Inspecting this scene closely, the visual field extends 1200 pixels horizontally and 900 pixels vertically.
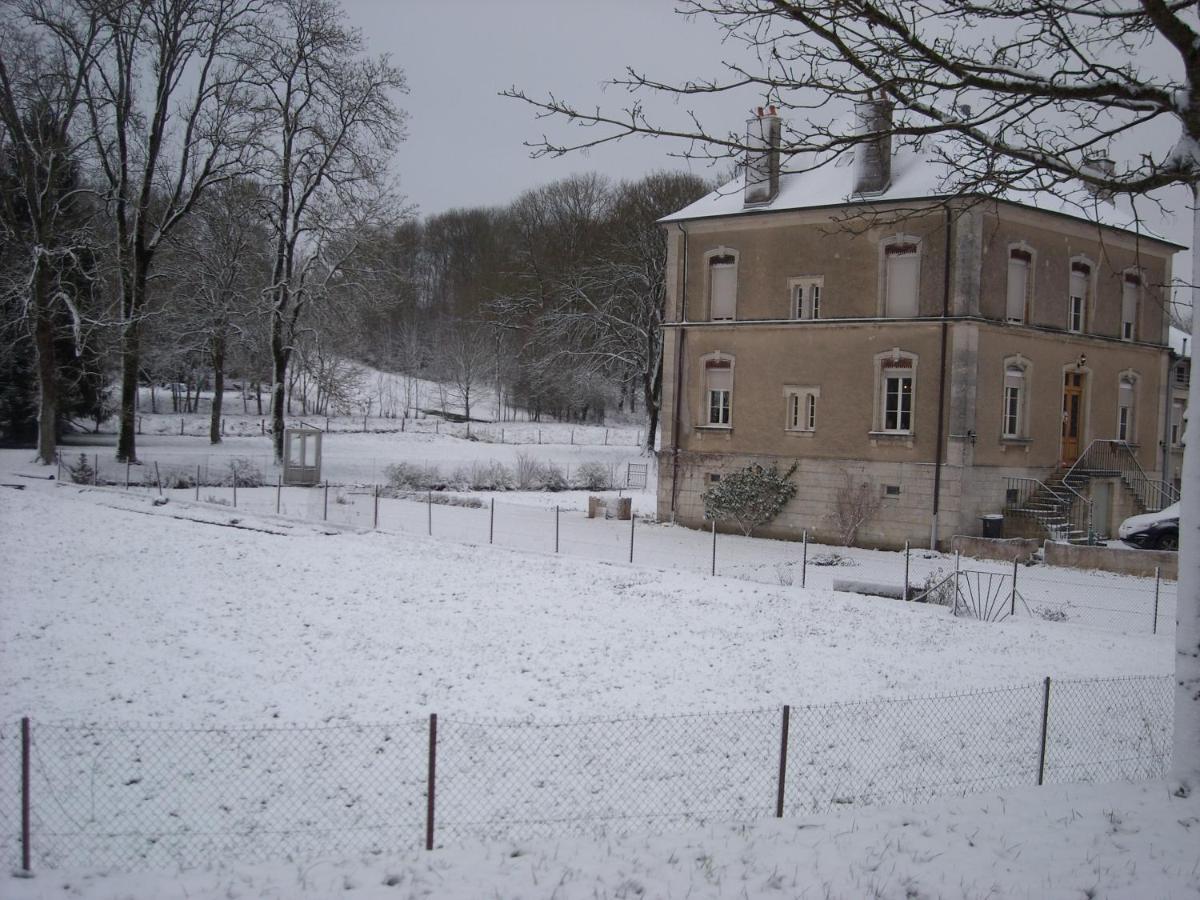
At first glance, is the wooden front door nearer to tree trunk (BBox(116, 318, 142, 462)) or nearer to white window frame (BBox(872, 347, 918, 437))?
white window frame (BBox(872, 347, 918, 437))

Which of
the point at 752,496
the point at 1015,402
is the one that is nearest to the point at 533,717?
the point at 752,496

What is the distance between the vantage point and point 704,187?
51.7 meters

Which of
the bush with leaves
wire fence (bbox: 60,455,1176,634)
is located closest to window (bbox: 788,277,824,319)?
the bush with leaves

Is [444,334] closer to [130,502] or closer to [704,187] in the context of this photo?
[704,187]

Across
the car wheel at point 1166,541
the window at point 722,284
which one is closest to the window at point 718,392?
the window at point 722,284

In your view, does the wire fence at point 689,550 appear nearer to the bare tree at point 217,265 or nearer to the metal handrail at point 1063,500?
the metal handrail at point 1063,500

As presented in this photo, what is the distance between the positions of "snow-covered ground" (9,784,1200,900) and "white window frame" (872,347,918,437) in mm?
19622

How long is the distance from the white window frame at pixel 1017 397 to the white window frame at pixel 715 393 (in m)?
7.91

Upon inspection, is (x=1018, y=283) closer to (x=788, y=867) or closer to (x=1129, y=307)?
(x=1129, y=307)

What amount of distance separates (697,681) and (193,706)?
660 centimetres

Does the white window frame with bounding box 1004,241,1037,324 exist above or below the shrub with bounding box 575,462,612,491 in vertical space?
above

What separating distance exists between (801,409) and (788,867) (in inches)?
888

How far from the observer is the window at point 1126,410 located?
30906 millimetres

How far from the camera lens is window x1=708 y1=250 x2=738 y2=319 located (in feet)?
98.3
